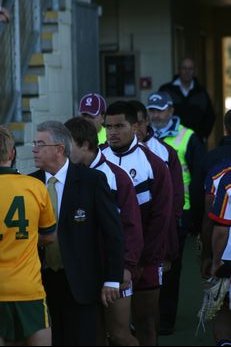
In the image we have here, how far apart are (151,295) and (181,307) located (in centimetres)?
274

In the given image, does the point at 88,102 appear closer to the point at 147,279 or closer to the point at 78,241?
the point at 147,279

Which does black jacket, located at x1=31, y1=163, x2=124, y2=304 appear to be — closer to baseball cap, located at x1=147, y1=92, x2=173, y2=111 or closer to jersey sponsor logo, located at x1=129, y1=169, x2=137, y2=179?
jersey sponsor logo, located at x1=129, y1=169, x2=137, y2=179

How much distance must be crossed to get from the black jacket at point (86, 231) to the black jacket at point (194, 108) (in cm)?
750

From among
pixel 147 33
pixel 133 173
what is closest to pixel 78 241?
pixel 133 173

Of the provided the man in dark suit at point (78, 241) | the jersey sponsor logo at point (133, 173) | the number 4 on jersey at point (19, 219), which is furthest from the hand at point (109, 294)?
the jersey sponsor logo at point (133, 173)

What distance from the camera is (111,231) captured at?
6.28 metres

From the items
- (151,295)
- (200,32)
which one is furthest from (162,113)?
(200,32)

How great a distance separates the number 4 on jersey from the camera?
589cm

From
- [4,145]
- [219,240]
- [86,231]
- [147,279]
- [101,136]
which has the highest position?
[4,145]

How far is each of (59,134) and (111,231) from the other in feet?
A: 2.28

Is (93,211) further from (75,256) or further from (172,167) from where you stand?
(172,167)

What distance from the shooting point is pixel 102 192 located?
249 inches

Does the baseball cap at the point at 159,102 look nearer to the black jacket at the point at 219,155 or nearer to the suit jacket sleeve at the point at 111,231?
the black jacket at the point at 219,155

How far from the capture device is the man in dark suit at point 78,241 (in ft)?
20.6
